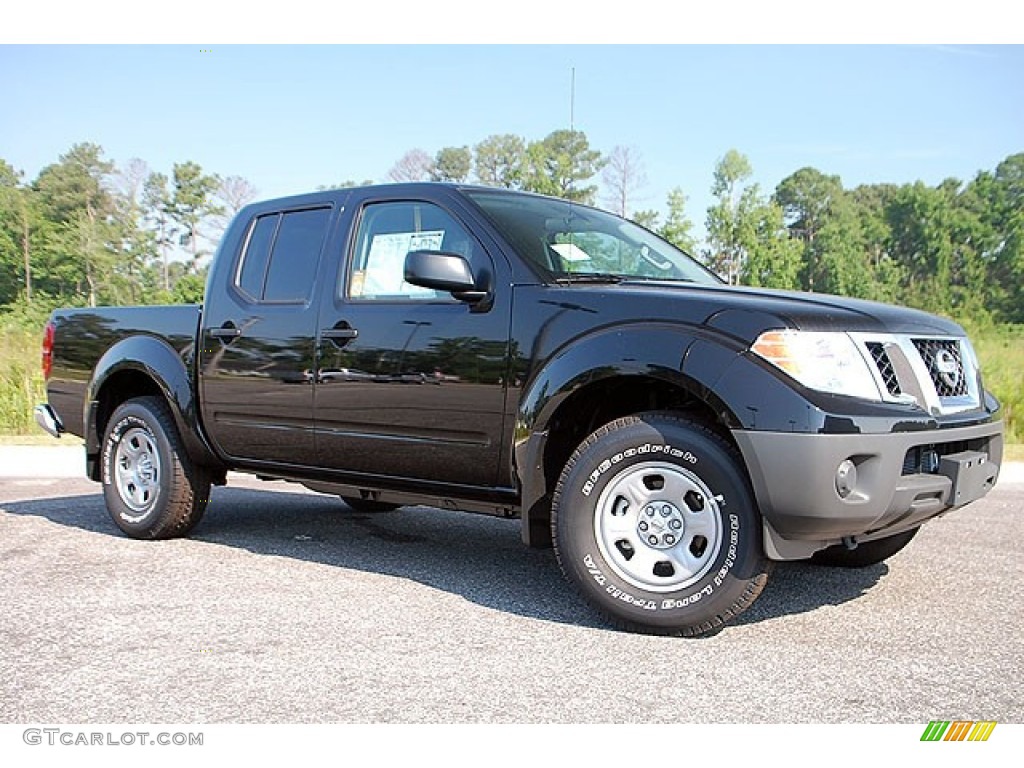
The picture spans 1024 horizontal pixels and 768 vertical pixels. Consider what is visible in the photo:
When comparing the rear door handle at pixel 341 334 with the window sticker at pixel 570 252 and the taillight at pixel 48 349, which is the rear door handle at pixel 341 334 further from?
the taillight at pixel 48 349

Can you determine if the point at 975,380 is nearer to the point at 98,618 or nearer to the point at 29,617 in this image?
the point at 98,618

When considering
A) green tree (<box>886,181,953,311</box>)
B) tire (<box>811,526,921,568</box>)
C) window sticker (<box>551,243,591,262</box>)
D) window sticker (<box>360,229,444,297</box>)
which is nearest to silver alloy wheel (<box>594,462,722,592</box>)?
window sticker (<box>551,243,591,262</box>)

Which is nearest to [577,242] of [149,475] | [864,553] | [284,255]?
[284,255]

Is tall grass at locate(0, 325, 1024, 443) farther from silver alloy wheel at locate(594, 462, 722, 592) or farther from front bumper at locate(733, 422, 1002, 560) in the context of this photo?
silver alloy wheel at locate(594, 462, 722, 592)

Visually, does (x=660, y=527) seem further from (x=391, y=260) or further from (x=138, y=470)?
(x=138, y=470)

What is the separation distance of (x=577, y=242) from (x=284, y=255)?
1.67 metres

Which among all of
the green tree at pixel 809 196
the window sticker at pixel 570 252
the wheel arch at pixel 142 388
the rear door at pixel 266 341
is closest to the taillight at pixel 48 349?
the wheel arch at pixel 142 388

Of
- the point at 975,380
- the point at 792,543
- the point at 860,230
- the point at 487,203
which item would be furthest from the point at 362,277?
the point at 860,230

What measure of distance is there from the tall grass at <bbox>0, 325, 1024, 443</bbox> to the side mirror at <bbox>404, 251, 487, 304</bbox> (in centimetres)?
1081

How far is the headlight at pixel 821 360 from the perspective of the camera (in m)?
3.86

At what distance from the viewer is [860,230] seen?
→ 70125mm

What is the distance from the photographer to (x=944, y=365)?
170 inches

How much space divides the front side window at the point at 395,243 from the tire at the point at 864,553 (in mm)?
2358
